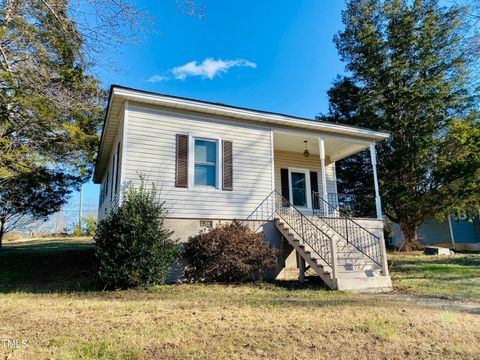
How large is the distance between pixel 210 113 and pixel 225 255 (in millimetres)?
4095

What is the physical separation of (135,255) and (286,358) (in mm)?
4552

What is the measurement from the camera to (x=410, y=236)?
54.6 ft

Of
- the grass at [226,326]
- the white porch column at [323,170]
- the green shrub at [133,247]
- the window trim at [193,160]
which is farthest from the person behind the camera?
the white porch column at [323,170]

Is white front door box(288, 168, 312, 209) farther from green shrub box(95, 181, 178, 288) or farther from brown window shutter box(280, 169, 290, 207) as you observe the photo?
green shrub box(95, 181, 178, 288)

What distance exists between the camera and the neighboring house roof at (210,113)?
852 cm

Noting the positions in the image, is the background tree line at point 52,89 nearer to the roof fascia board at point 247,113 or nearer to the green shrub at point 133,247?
the roof fascia board at point 247,113

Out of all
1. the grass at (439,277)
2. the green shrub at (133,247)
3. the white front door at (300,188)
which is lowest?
the grass at (439,277)

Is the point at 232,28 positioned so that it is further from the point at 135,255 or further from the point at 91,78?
the point at 135,255

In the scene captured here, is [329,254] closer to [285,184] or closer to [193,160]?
[193,160]

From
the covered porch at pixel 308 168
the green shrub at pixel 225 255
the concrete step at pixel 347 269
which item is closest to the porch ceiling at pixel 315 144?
the covered porch at pixel 308 168

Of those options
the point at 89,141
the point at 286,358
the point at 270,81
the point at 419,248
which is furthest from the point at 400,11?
the point at 286,358

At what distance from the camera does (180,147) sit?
9.03 metres

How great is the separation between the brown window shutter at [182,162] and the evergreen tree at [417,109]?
11319 mm

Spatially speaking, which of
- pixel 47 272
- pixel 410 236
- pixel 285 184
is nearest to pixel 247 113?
pixel 285 184
